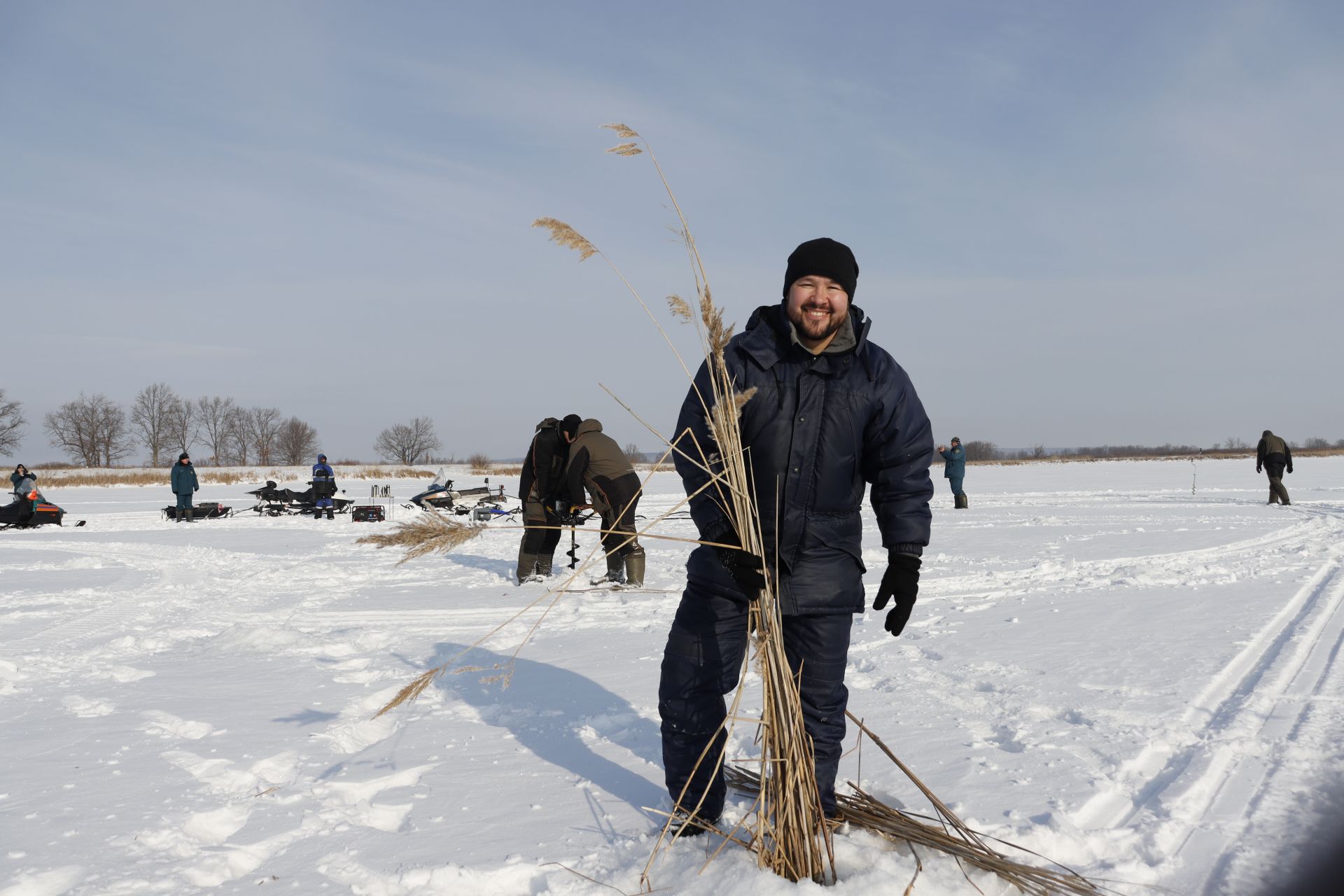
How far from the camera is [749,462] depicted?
7.20ft

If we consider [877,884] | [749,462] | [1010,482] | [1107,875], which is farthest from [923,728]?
[1010,482]

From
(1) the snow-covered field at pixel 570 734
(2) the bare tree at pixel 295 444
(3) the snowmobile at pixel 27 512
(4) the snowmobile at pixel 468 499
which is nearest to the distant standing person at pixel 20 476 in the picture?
(3) the snowmobile at pixel 27 512

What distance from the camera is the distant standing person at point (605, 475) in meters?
7.11

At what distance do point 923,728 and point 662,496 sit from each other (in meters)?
18.0

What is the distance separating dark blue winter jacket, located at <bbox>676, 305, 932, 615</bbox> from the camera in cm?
220

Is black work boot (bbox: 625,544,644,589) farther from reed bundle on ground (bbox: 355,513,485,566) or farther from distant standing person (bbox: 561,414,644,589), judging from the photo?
reed bundle on ground (bbox: 355,513,485,566)

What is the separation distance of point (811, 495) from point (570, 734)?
170 cm

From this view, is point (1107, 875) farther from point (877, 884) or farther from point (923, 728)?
point (923, 728)

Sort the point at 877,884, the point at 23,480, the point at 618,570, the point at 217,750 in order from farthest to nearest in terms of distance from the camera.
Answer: the point at 23,480
the point at 618,570
the point at 217,750
the point at 877,884

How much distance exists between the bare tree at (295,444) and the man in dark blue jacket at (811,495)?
263 feet

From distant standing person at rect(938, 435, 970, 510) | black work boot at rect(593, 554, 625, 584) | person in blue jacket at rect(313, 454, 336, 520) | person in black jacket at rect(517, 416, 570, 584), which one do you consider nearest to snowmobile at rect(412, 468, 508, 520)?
person in blue jacket at rect(313, 454, 336, 520)

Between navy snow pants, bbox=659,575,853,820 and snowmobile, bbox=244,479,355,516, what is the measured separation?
15477 mm

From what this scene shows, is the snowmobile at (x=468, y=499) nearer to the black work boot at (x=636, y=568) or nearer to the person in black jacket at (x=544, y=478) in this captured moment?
the person in black jacket at (x=544, y=478)

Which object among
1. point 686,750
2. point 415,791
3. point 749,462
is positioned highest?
point 749,462
